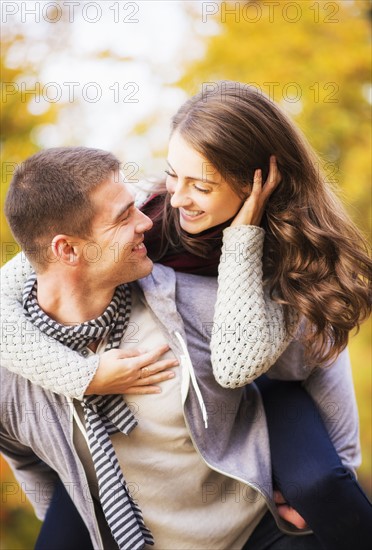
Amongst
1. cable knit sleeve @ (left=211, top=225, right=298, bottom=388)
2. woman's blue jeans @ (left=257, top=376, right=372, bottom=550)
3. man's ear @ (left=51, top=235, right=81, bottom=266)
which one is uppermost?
man's ear @ (left=51, top=235, right=81, bottom=266)

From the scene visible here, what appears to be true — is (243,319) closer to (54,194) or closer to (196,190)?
(196,190)

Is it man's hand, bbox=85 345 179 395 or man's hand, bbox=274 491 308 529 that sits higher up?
man's hand, bbox=85 345 179 395

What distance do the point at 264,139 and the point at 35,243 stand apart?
62cm

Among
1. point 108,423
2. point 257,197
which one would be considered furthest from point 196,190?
point 108,423

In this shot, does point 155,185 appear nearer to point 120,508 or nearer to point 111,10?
point 120,508

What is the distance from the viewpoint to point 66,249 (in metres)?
1.87

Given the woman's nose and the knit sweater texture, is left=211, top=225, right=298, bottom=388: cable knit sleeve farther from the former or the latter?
the woman's nose

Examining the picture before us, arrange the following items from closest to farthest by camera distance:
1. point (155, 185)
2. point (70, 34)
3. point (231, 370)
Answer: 1. point (231, 370)
2. point (155, 185)
3. point (70, 34)

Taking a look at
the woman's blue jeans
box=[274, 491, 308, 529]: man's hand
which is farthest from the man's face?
box=[274, 491, 308, 529]: man's hand

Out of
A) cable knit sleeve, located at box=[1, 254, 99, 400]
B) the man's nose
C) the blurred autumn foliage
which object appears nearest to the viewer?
cable knit sleeve, located at box=[1, 254, 99, 400]

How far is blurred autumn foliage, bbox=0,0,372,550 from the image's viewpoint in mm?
3625

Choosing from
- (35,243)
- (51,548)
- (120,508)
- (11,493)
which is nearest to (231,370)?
(120,508)

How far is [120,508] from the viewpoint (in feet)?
6.04

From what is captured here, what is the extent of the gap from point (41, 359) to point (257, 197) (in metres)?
0.66
